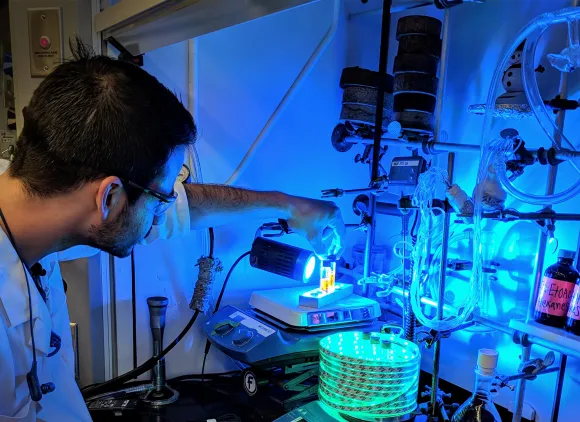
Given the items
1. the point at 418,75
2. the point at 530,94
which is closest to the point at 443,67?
the point at 418,75

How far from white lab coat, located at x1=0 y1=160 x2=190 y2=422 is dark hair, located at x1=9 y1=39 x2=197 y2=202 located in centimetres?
17

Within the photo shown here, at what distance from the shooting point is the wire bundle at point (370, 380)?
3.56ft

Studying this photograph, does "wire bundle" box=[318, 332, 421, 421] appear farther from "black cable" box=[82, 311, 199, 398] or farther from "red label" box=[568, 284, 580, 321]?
"black cable" box=[82, 311, 199, 398]

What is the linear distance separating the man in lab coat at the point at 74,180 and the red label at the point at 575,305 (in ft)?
3.03

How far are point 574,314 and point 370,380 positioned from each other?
490 millimetres

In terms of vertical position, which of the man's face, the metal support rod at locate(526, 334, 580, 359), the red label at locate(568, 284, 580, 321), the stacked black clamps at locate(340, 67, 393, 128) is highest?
the stacked black clamps at locate(340, 67, 393, 128)

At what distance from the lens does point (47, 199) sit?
83 cm

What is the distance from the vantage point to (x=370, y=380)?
3.56ft

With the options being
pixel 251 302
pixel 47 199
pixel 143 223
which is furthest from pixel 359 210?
pixel 47 199

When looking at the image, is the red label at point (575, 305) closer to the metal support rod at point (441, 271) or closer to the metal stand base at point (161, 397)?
the metal support rod at point (441, 271)

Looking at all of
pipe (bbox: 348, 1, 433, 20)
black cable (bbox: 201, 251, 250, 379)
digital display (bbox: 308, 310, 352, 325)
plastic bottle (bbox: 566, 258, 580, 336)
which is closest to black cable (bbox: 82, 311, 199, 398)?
black cable (bbox: 201, 251, 250, 379)

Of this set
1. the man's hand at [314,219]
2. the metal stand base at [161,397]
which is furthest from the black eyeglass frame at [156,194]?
the metal stand base at [161,397]

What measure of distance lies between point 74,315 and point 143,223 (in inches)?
31.5

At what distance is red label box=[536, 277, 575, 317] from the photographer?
3.46 ft
